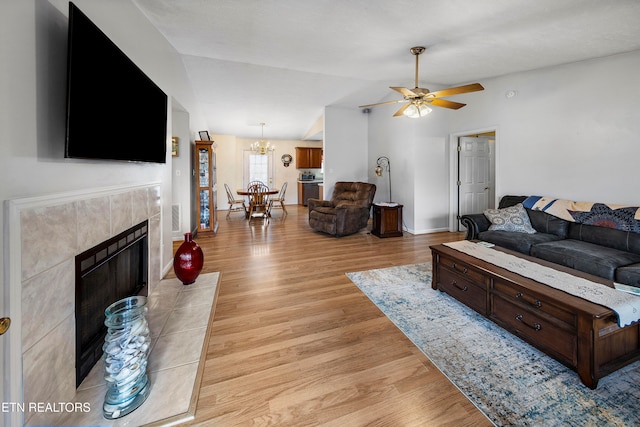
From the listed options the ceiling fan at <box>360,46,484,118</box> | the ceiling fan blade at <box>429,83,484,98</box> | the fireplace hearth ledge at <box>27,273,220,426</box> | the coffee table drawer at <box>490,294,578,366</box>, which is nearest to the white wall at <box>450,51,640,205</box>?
the ceiling fan at <box>360,46,484,118</box>

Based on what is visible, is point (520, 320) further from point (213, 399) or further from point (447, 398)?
point (213, 399)

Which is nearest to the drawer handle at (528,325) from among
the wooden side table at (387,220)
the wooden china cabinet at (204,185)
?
the wooden side table at (387,220)

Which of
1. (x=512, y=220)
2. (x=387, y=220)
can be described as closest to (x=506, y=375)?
(x=512, y=220)

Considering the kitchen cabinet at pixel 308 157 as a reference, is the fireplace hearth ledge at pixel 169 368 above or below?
below

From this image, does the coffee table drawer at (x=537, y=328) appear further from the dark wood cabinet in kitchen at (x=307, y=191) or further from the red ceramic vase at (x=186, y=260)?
the dark wood cabinet in kitchen at (x=307, y=191)

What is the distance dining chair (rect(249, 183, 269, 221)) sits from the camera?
6348mm

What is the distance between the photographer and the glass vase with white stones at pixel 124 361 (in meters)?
1.28

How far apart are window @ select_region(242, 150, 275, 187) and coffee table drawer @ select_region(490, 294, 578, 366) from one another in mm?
8228

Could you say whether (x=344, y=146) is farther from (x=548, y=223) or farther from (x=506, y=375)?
(x=506, y=375)

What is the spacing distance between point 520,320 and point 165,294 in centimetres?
299

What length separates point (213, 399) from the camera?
55.2 inches

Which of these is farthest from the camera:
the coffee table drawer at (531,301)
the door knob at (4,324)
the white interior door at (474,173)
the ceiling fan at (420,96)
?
the white interior door at (474,173)

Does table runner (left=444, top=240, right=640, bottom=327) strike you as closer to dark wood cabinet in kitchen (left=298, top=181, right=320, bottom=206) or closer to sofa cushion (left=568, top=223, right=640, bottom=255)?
sofa cushion (left=568, top=223, right=640, bottom=255)

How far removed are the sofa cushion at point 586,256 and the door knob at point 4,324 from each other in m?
3.88
